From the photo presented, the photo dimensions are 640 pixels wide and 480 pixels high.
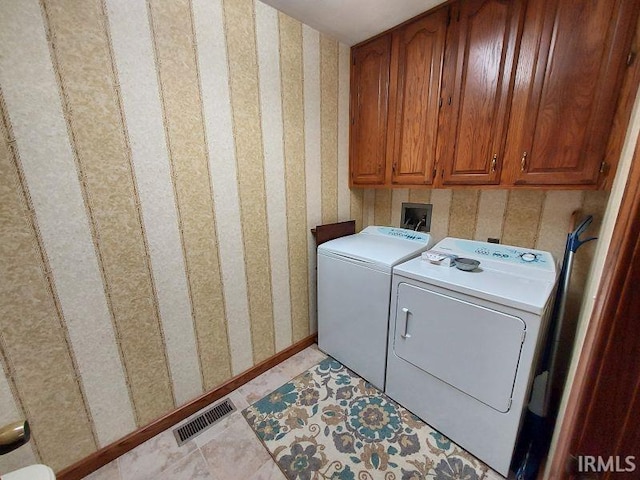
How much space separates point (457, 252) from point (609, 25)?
122 cm

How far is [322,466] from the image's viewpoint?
1.27 m

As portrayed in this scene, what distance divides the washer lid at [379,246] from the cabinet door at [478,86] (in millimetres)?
508

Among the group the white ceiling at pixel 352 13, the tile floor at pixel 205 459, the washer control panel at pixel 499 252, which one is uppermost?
the white ceiling at pixel 352 13

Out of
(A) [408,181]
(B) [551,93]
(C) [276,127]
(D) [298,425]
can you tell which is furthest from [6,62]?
(B) [551,93]

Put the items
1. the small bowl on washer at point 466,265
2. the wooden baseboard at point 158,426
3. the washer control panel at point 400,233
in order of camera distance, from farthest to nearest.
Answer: the washer control panel at point 400,233 → the small bowl on washer at point 466,265 → the wooden baseboard at point 158,426

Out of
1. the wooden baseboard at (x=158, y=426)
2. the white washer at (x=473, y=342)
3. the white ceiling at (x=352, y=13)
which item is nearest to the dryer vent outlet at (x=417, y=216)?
the white washer at (x=473, y=342)

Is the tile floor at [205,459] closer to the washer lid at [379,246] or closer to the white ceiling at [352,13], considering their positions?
the washer lid at [379,246]

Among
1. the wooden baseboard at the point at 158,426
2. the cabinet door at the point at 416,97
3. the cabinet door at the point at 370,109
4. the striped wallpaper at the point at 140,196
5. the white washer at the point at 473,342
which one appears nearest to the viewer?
the striped wallpaper at the point at 140,196

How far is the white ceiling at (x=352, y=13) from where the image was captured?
4.74ft

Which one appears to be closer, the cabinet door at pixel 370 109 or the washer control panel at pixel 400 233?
the cabinet door at pixel 370 109

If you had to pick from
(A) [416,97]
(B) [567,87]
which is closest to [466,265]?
(B) [567,87]

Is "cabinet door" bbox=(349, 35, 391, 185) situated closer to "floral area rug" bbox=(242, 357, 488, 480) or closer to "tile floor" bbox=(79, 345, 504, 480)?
"floral area rug" bbox=(242, 357, 488, 480)

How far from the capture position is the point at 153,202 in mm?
1286

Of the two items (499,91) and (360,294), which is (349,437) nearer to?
(360,294)
